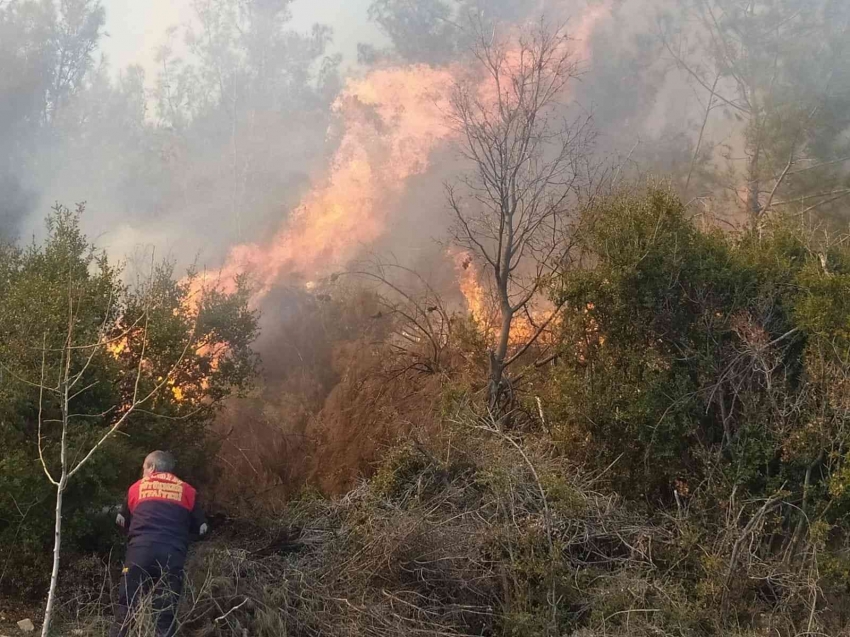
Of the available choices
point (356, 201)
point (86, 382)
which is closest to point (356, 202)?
point (356, 201)

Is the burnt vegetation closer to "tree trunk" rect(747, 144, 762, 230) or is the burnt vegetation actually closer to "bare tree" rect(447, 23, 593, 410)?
"bare tree" rect(447, 23, 593, 410)

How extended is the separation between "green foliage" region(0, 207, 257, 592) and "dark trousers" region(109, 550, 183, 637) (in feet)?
4.89

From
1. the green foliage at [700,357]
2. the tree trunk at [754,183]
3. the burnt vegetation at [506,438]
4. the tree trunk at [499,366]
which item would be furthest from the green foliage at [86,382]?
the tree trunk at [754,183]

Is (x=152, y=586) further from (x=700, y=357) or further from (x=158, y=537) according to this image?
(x=700, y=357)

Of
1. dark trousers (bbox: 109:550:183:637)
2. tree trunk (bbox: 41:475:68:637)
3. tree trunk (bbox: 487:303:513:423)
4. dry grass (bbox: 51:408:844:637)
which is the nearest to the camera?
tree trunk (bbox: 41:475:68:637)

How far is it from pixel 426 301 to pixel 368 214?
5787 mm

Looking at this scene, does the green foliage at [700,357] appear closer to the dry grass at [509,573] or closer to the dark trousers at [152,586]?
the dry grass at [509,573]

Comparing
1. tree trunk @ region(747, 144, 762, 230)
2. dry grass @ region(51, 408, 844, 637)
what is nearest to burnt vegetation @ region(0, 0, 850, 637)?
dry grass @ region(51, 408, 844, 637)

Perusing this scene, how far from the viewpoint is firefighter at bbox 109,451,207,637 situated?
21.1ft

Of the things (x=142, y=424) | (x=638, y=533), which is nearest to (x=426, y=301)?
(x=142, y=424)

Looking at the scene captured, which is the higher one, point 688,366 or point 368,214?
Answer: point 368,214

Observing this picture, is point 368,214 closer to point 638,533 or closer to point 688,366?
point 688,366

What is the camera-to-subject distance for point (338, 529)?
8.55 metres

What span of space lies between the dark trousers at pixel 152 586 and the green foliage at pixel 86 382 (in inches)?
58.7
